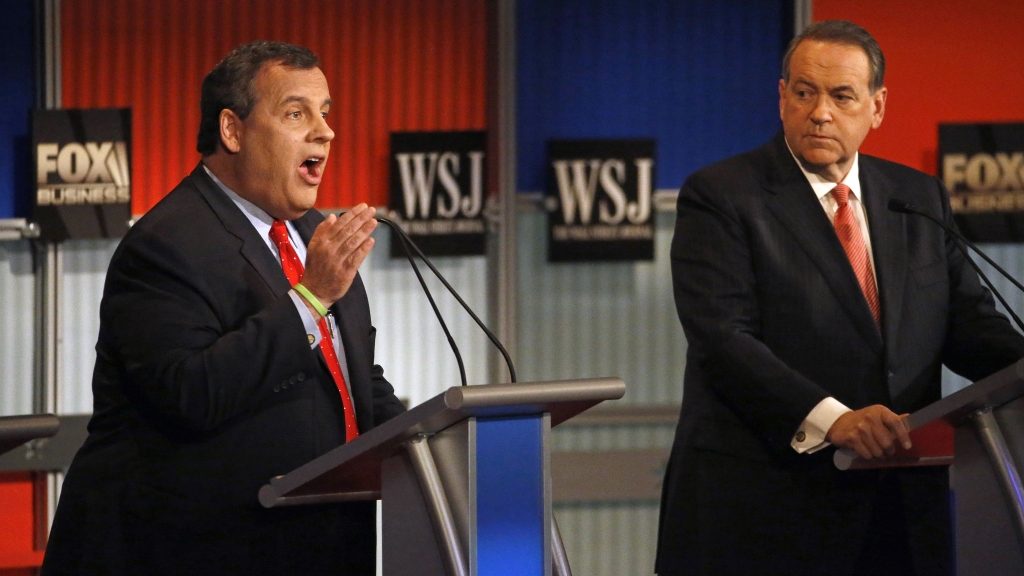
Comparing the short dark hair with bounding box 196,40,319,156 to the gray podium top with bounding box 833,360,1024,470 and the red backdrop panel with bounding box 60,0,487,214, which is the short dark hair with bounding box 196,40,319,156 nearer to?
the gray podium top with bounding box 833,360,1024,470

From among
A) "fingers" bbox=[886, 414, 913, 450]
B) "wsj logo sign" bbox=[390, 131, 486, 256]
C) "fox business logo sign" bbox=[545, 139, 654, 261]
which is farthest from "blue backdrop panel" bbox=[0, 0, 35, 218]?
"fingers" bbox=[886, 414, 913, 450]

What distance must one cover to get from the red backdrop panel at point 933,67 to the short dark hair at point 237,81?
286 cm

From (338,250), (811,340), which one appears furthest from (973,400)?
(338,250)

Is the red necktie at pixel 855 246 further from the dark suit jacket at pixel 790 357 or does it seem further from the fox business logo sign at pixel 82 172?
the fox business logo sign at pixel 82 172

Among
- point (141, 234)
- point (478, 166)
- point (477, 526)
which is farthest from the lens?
point (478, 166)

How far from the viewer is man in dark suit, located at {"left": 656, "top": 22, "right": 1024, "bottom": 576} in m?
2.28

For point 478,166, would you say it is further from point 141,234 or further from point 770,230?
point 141,234

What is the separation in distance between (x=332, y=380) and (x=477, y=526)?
0.51 meters

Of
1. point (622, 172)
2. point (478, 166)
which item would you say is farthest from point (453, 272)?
point (622, 172)

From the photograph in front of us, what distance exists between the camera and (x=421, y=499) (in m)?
1.59

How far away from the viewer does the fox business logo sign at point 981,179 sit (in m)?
4.36

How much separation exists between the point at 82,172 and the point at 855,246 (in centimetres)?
275

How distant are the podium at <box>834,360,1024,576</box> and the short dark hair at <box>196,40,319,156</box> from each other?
1.11 metres

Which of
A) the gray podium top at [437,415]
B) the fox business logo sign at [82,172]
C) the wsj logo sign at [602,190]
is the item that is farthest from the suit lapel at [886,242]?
the fox business logo sign at [82,172]
